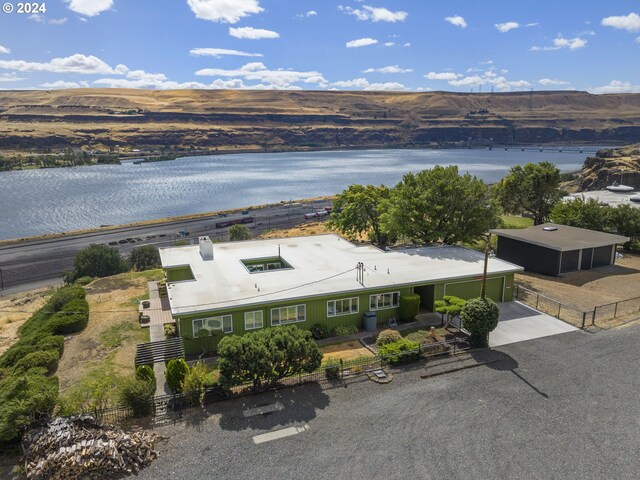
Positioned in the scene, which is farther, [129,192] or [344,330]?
[129,192]

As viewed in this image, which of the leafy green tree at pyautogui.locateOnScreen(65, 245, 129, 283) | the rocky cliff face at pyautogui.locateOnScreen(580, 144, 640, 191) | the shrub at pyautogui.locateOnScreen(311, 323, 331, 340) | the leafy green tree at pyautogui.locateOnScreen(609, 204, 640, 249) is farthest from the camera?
the rocky cliff face at pyautogui.locateOnScreen(580, 144, 640, 191)

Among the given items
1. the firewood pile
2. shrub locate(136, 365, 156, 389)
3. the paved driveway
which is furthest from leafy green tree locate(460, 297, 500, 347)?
the firewood pile

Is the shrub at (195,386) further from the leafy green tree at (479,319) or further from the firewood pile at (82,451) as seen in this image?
the leafy green tree at (479,319)

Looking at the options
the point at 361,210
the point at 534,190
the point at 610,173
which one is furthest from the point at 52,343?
the point at 610,173

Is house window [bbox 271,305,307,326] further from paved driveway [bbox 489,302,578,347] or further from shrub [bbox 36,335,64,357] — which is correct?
shrub [bbox 36,335,64,357]

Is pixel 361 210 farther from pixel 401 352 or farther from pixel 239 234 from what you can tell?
pixel 239 234

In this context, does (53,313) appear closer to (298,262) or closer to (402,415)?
(298,262)

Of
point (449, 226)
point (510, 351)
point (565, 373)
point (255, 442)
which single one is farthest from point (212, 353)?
point (449, 226)
